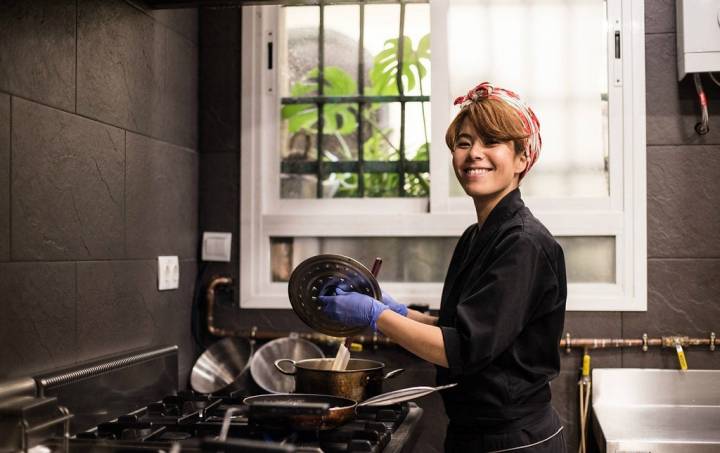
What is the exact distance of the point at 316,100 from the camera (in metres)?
2.41

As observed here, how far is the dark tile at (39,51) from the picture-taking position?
4.65ft

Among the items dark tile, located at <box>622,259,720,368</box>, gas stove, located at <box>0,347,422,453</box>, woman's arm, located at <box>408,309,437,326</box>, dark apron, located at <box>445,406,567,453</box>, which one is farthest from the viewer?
dark tile, located at <box>622,259,720,368</box>

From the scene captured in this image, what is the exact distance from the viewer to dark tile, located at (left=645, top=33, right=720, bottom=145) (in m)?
2.20

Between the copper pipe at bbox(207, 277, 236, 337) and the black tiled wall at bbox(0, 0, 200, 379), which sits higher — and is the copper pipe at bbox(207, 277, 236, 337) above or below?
below

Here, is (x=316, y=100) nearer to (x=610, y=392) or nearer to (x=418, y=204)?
(x=418, y=204)

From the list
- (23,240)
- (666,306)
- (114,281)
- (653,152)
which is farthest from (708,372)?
(23,240)

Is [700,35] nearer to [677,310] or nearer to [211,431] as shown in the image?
[677,310]

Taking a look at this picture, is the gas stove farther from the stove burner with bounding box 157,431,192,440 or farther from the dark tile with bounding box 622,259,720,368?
the dark tile with bounding box 622,259,720,368

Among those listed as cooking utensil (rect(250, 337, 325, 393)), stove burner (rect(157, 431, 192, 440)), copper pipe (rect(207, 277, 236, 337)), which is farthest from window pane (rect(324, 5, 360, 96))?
stove burner (rect(157, 431, 192, 440))

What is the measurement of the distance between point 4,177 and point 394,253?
4.04 ft

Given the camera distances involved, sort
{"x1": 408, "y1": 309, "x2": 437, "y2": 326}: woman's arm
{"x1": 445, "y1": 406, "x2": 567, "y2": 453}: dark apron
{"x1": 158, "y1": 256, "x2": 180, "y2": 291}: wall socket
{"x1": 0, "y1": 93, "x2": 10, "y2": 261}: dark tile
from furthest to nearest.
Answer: {"x1": 158, "y1": 256, "x2": 180, "y2": 291}: wall socket
{"x1": 408, "y1": 309, "x2": 437, "y2": 326}: woman's arm
{"x1": 445, "y1": 406, "x2": 567, "y2": 453}: dark apron
{"x1": 0, "y1": 93, "x2": 10, "y2": 261}: dark tile

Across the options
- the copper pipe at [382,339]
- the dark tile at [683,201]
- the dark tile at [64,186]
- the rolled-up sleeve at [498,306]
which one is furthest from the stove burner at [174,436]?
the dark tile at [683,201]

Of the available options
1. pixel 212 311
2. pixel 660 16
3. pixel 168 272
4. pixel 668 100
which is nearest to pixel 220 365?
pixel 212 311

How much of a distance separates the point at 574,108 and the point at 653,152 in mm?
263
